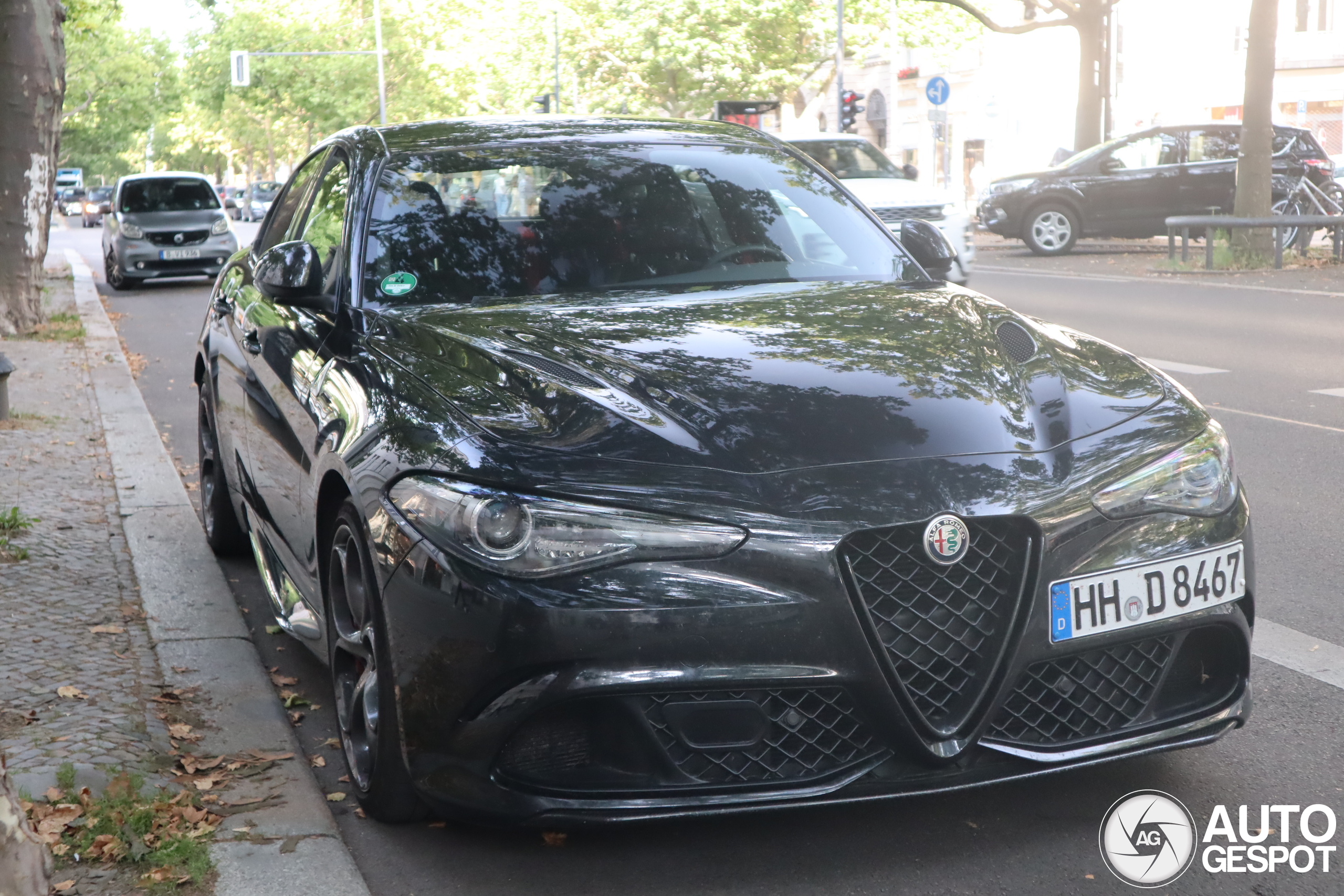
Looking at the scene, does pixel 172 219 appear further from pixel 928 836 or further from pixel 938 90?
pixel 928 836

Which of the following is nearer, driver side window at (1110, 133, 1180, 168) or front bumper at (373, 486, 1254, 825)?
front bumper at (373, 486, 1254, 825)

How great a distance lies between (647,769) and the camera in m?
2.93

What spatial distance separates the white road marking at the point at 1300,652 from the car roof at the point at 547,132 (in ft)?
7.12

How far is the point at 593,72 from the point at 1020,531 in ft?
166

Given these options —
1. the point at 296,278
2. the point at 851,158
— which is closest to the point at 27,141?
the point at 851,158

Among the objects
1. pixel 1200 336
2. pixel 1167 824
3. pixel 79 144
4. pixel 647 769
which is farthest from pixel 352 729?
pixel 79 144

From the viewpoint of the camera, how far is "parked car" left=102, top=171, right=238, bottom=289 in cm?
2281

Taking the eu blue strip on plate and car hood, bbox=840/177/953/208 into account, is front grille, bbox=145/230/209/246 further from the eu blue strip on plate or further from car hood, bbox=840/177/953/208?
the eu blue strip on plate

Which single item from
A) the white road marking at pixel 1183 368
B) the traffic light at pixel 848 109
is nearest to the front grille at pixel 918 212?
the white road marking at pixel 1183 368

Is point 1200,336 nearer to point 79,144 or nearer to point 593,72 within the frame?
point 593,72

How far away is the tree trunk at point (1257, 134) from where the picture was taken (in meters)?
20.2

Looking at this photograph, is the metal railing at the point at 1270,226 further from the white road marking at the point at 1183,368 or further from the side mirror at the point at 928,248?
the side mirror at the point at 928,248

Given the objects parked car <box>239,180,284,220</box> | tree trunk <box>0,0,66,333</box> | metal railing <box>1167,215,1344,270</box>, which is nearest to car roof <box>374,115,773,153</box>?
tree trunk <box>0,0,66,333</box>

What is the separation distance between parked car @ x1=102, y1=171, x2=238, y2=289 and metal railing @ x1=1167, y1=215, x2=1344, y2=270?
13292 mm
